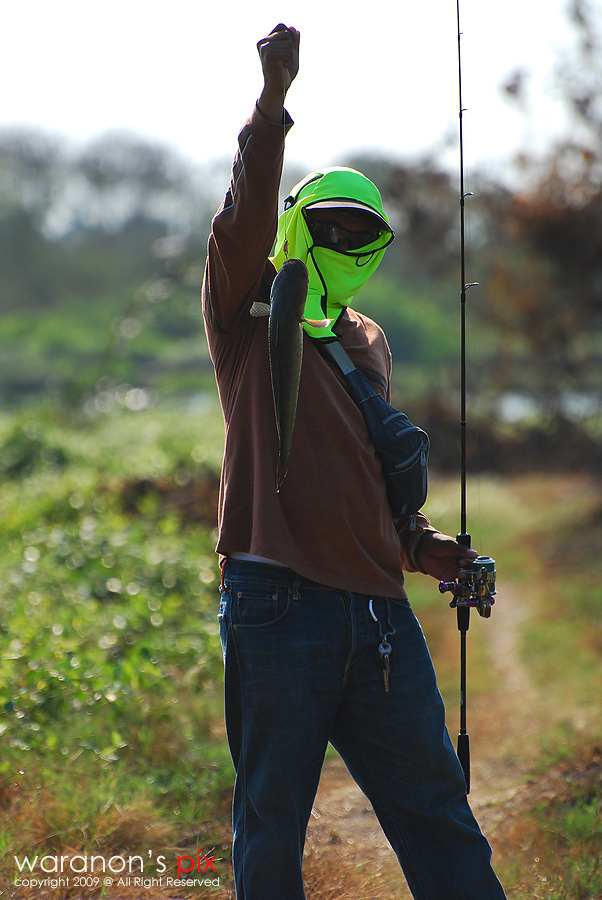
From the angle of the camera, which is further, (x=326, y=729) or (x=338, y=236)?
(x=338, y=236)

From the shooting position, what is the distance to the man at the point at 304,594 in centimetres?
199

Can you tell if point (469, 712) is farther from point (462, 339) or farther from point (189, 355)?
point (189, 355)

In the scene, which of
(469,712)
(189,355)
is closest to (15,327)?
(189,355)

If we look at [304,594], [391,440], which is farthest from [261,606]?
[391,440]

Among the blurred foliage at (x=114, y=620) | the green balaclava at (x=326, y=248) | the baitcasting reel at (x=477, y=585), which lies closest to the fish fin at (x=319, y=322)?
the green balaclava at (x=326, y=248)

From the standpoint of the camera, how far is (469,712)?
545 centimetres

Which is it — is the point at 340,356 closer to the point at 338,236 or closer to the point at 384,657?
the point at 338,236

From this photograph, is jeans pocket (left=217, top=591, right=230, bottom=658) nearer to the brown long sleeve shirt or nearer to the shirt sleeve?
the brown long sleeve shirt

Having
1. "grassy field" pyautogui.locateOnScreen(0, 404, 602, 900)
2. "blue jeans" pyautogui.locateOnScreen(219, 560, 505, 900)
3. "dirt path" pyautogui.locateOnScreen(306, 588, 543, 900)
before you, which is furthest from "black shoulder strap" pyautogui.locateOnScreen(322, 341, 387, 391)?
"dirt path" pyautogui.locateOnScreen(306, 588, 543, 900)

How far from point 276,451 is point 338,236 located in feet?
2.18

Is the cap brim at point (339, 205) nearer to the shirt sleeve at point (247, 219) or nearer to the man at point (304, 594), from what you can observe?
the man at point (304, 594)

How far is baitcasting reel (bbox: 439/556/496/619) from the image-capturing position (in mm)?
2354

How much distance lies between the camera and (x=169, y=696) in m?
4.59

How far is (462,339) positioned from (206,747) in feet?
8.72
